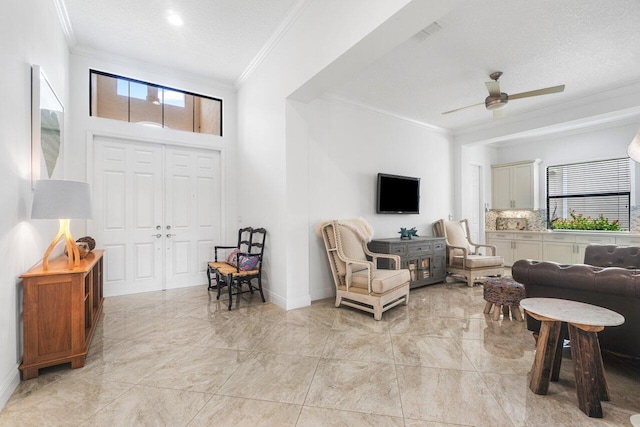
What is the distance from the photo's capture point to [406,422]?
1586 mm

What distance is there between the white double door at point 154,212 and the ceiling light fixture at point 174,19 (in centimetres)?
174

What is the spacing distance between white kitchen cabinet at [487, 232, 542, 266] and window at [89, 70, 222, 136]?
6141 millimetres

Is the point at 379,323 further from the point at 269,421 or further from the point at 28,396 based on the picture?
the point at 28,396

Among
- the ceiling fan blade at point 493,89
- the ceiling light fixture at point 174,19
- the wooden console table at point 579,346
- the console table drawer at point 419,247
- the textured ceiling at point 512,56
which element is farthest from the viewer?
the console table drawer at point 419,247

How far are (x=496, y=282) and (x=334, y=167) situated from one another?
8.12ft

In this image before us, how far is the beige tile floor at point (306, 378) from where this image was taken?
1640mm

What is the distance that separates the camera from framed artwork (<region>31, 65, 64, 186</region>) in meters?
2.29

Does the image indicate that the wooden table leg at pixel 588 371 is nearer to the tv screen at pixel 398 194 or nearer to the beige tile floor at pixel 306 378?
the beige tile floor at pixel 306 378

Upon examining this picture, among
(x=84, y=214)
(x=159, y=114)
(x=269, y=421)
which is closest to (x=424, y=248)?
(x=269, y=421)

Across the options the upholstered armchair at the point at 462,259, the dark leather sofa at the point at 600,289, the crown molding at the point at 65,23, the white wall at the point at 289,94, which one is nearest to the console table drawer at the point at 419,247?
the upholstered armchair at the point at 462,259

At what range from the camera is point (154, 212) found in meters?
4.27

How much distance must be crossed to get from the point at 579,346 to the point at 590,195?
5595 millimetres

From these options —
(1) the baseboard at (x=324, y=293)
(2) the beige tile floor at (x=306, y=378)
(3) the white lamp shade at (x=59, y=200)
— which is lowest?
(2) the beige tile floor at (x=306, y=378)

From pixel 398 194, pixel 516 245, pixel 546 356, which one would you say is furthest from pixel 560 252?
pixel 546 356
